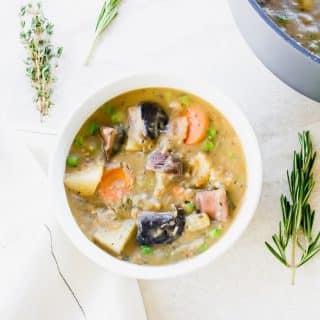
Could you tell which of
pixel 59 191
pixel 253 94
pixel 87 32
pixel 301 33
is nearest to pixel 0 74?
pixel 87 32

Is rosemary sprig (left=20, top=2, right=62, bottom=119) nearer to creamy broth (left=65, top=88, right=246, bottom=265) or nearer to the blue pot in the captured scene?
creamy broth (left=65, top=88, right=246, bottom=265)

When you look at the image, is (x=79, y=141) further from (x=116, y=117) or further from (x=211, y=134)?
(x=211, y=134)

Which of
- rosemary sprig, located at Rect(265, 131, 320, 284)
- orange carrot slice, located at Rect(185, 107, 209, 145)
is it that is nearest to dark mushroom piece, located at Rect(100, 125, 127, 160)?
orange carrot slice, located at Rect(185, 107, 209, 145)

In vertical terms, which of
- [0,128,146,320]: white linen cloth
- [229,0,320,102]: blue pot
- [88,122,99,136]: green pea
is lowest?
[0,128,146,320]: white linen cloth

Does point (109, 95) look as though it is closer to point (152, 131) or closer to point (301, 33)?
point (152, 131)

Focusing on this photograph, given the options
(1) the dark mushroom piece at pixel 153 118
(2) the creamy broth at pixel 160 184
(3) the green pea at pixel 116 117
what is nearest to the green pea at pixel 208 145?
(2) the creamy broth at pixel 160 184

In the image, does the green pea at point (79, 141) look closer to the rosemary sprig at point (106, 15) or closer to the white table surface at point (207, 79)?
the white table surface at point (207, 79)
